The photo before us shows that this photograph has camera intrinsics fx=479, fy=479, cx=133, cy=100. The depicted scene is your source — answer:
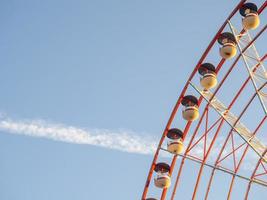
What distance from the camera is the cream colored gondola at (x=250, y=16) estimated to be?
17534 millimetres

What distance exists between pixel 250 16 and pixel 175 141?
5634 mm

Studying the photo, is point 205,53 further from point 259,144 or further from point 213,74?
point 259,144

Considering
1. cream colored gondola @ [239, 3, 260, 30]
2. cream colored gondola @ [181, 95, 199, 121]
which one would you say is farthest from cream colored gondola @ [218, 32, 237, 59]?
cream colored gondola @ [181, 95, 199, 121]

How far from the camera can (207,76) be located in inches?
736

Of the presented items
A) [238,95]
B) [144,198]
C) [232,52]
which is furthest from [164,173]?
[232,52]

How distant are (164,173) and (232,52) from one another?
553 cm

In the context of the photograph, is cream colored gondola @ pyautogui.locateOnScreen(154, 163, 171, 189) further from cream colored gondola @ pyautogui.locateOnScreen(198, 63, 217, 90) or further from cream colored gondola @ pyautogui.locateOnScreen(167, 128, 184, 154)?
cream colored gondola @ pyautogui.locateOnScreen(198, 63, 217, 90)

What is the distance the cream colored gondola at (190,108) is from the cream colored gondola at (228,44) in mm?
2240

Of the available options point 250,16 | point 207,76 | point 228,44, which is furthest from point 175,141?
point 250,16

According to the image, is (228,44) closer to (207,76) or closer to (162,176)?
(207,76)

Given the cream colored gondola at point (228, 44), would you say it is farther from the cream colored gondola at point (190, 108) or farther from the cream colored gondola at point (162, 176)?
the cream colored gondola at point (162, 176)

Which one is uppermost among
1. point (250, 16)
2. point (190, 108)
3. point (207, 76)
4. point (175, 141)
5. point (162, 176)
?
point (250, 16)

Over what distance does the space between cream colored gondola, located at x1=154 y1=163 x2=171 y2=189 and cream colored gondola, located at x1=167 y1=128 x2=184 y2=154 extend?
0.78 meters

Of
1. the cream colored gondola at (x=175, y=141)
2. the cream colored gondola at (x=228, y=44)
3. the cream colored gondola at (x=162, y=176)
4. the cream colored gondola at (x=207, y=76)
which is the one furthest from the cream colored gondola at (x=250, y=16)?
the cream colored gondola at (x=162, y=176)
